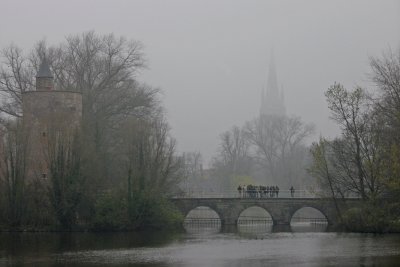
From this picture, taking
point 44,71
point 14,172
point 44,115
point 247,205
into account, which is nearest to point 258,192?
point 247,205

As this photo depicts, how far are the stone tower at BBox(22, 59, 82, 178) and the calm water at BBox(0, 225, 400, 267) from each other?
7.73 m

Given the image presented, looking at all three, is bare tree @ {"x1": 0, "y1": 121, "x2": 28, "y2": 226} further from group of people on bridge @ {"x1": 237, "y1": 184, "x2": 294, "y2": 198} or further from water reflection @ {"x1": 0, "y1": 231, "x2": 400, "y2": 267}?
group of people on bridge @ {"x1": 237, "y1": 184, "x2": 294, "y2": 198}

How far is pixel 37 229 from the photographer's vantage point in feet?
140

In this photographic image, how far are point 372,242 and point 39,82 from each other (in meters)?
25.7

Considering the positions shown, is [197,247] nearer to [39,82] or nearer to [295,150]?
[39,82]

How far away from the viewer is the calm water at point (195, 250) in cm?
2502

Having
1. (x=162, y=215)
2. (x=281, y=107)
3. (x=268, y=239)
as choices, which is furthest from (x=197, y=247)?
(x=281, y=107)

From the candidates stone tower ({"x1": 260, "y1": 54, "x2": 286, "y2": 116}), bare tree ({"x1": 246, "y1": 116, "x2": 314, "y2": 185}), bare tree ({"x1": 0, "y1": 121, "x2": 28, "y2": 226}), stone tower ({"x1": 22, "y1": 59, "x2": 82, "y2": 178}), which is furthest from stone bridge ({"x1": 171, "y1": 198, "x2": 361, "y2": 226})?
stone tower ({"x1": 260, "y1": 54, "x2": 286, "y2": 116})

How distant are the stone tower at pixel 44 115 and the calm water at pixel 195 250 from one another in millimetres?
7727

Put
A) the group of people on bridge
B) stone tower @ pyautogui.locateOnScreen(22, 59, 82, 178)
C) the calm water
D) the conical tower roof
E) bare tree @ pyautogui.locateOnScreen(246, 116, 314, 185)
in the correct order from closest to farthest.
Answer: the calm water
stone tower @ pyautogui.locateOnScreen(22, 59, 82, 178)
the conical tower roof
the group of people on bridge
bare tree @ pyautogui.locateOnScreen(246, 116, 314, 185)

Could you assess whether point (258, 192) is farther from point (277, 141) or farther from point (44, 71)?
point (277, 141)

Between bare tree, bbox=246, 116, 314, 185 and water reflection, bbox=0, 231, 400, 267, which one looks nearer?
water reflection, bbox=0, 231, 400, 267

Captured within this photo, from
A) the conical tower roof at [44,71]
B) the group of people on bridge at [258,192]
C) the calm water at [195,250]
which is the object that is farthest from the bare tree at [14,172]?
the group of people on bridge at [258,192]

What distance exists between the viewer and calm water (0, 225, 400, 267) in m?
25.0
